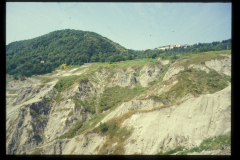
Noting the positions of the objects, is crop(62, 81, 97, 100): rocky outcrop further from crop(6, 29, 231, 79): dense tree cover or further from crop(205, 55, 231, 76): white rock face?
crop(205, 55, 231, 76): white rock face

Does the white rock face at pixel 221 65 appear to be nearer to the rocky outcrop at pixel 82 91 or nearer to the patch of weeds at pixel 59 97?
the rocky outcrop at pixel 82 91

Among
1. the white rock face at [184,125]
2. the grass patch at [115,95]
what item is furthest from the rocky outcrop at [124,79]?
the white rock face at [184,125]

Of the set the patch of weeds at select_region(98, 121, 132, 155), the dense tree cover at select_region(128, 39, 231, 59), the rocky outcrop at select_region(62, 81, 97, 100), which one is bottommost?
the patch of weeds at select_region(98, 121, 132, 155)

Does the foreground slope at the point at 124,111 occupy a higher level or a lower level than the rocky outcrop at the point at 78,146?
higher

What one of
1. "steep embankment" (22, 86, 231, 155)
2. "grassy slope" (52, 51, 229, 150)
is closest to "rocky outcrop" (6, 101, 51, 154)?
"grassy slope" (52, 51, 229, 150)

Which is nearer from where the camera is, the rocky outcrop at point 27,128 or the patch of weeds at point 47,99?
the rocky outcrop at point 27,128

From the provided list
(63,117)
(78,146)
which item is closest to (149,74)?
(63,117)

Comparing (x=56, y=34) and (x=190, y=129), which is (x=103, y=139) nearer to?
(x=190, y=129)
